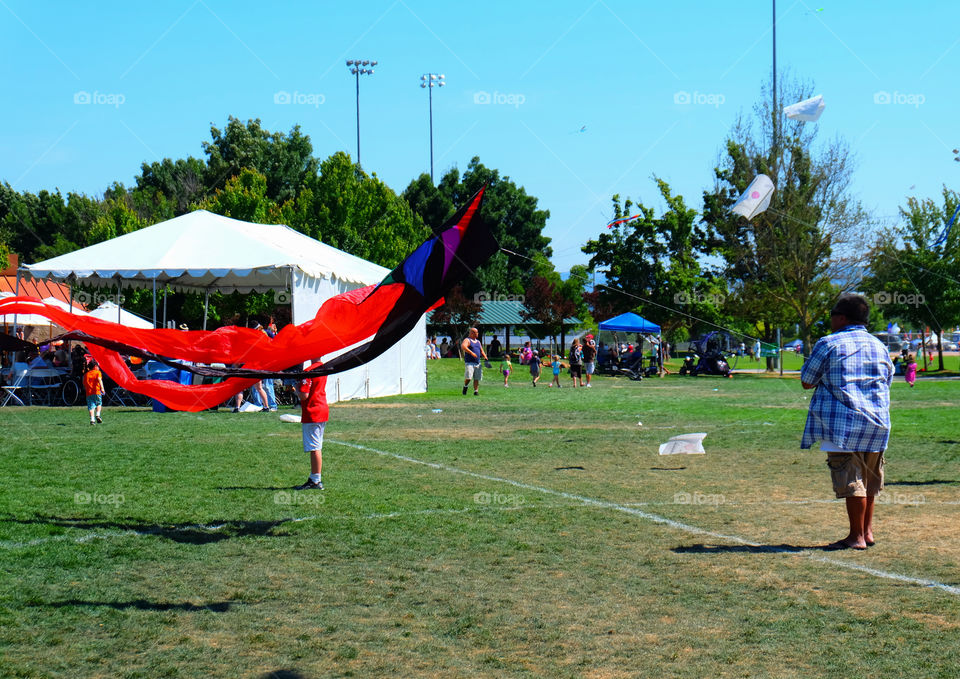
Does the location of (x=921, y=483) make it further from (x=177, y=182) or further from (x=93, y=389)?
(x=177, y=182)

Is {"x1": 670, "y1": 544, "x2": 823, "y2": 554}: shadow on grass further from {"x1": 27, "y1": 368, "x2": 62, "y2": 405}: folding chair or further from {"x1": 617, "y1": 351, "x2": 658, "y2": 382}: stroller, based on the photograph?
{"x1": 617, "y1": 351, "x2": 658, "y2": 382}: stroller

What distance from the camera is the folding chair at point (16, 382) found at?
73.5ft

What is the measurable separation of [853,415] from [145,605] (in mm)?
5180

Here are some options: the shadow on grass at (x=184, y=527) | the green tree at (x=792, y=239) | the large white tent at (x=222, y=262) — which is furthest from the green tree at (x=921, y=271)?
the shadow on grass at (x=184, y=527)

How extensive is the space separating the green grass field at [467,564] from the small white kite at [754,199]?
3.82 m

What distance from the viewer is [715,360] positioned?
4088 cm

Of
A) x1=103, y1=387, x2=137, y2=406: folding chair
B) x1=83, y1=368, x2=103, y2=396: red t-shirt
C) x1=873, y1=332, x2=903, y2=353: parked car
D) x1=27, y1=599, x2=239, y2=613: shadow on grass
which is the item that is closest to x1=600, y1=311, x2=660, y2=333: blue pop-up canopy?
x1=103, y1=387, x2=137, y2=406: folding chair

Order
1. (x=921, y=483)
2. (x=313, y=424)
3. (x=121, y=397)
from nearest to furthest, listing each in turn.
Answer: (x=313, y=424) → (x=921, y=483) → (x=121, y=397)

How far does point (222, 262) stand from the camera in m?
20.5

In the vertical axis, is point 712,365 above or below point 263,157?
below

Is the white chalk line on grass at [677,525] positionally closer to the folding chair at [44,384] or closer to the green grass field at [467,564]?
the green grass field at [467,564]

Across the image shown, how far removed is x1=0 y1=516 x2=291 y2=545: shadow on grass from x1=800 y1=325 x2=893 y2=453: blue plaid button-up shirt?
4531 millimetres

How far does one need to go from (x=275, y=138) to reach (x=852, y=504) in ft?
202

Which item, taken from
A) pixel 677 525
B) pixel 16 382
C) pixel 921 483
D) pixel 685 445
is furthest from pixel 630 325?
pixel 677 525
